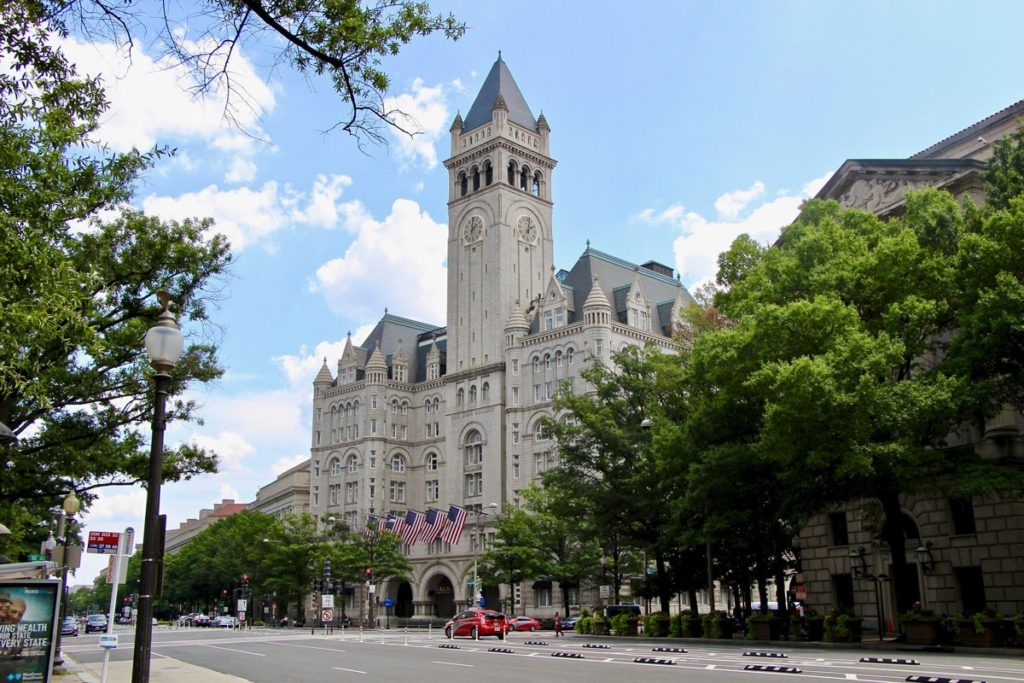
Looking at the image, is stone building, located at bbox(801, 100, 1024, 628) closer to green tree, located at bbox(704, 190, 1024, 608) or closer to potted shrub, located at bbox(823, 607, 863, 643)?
potted shrub, located at bbox(823, 607, 863, 643)

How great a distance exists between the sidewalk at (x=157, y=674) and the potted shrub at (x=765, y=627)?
2096 cm

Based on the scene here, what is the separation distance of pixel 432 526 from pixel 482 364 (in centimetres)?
2290

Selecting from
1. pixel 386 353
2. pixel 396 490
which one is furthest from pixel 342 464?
pixel 386 353

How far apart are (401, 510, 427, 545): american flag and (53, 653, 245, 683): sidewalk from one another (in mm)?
45217

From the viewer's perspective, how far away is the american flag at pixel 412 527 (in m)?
73.7

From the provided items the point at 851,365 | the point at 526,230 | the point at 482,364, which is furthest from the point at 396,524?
the point at 851,365

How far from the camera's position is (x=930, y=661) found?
22125mm

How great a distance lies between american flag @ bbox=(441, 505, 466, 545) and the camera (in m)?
67.3

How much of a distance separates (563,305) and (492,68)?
32399 mm

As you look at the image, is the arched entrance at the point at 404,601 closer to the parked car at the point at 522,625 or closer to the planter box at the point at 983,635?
the parked car at the point at 522,625

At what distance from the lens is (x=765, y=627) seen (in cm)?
3506

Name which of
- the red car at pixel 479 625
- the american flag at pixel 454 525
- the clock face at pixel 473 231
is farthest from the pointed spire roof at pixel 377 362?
the red car at pixel 479 625

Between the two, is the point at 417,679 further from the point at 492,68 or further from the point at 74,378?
the point at 492,68

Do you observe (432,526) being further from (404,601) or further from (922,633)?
(922,633)
